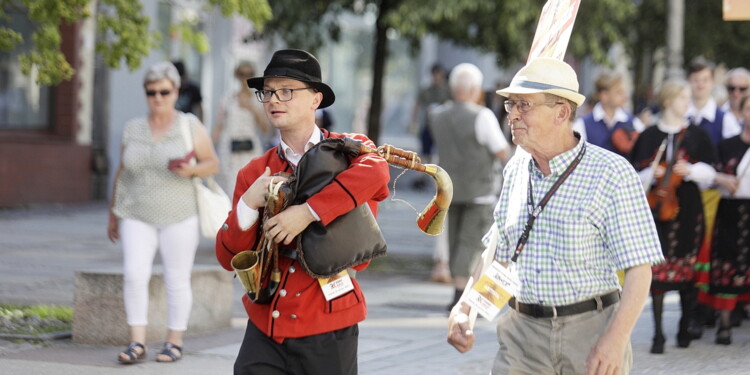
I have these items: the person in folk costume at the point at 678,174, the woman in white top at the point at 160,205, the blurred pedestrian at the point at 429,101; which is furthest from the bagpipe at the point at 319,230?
the blurred pedestrian at the point at 429,101

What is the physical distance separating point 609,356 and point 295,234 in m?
1.09

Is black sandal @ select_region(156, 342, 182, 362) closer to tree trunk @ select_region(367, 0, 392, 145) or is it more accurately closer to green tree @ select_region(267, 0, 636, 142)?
green tree @ select_region(267, 0, 636, 142)

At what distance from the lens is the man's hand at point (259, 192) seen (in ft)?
14.7

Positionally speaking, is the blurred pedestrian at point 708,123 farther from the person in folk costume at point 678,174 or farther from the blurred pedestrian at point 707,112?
the person in folk costume at point 678,174

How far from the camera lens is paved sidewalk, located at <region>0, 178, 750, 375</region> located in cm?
809

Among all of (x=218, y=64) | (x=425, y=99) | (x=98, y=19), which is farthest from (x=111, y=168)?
(x=98, y=19)

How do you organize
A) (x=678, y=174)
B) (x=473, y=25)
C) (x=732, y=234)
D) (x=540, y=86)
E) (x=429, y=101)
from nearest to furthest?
(x=540, y=86)
(x=678, y=174)
(x=732, y=234)
(x=473, y=25)
(x=429, y=101)

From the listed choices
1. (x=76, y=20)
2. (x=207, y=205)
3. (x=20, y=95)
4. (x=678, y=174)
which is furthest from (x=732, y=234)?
(x=20, y=95)

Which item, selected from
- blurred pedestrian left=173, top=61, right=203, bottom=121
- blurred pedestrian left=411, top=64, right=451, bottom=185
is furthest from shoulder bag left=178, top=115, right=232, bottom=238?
blurred pedestrian left=411, top=64, right=451, bottom=185

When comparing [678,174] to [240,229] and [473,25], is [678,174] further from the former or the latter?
[473,25]

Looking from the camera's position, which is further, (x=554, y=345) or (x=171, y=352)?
(x=171, y=352)

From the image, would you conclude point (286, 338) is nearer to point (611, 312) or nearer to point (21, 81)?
point (611, 312)

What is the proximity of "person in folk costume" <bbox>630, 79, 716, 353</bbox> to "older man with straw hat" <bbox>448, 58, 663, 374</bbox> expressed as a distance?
502cm

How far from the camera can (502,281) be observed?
453cm
